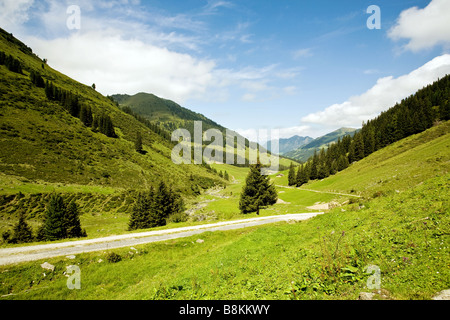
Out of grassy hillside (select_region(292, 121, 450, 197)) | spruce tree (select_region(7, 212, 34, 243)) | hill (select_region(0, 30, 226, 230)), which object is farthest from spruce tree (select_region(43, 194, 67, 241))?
grassy hillside (select_region(292, 121, 450, 197))

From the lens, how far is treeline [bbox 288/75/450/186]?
78500mm

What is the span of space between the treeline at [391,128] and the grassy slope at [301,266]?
88.4 metres

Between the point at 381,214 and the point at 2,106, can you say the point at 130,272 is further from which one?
the point at 2,106

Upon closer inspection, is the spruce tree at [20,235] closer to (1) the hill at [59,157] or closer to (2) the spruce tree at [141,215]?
(1) the hill at [59,157]

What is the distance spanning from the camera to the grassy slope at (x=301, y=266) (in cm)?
686

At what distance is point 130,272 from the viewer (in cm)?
1602

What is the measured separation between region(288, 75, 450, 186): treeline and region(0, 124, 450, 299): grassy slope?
88.4m

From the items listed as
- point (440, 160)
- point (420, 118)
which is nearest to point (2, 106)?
point (440, 160)

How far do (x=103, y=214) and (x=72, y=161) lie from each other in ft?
108

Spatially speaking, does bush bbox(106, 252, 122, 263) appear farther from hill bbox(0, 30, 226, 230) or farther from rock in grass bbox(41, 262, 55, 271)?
hill bbox(0, 30, 226, 230)

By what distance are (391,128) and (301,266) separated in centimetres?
10622

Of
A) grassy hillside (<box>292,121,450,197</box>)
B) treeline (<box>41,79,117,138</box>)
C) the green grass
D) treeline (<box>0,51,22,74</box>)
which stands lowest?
the green grass

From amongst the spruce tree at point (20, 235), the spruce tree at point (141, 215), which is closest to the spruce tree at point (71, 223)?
the spruce tree at point (20, 235)

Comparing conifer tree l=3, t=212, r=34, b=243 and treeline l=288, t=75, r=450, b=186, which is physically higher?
treeline l=288, t=75, r=450, b=186
